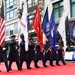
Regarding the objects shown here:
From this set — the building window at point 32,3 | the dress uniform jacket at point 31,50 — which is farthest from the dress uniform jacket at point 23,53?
the building window at point 32,3

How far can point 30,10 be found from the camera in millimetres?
40188

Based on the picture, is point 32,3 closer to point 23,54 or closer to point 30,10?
point 30,10

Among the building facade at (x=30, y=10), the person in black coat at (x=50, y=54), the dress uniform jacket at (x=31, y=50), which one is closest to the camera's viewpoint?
the dress uniform jacket at (x=31, y=50)

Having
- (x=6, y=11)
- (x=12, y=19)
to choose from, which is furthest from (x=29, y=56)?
(x=6, y=11)

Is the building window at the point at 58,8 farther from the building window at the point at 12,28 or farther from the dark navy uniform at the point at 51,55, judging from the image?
the dark navy uniform at the point at 51,55

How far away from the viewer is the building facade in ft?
107

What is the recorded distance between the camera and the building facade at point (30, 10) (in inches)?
1288

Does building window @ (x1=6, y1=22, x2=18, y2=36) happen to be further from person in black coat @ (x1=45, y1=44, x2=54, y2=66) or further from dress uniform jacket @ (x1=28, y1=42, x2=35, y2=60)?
dress uniform jacket @ (x1=28, y1=42, x2=35, y2=60)

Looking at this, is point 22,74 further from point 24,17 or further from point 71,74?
point 24,17

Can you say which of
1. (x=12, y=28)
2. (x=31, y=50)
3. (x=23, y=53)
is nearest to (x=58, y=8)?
(x=12, y=28)

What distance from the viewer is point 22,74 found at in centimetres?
1141

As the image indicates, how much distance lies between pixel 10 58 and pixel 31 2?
27745mm

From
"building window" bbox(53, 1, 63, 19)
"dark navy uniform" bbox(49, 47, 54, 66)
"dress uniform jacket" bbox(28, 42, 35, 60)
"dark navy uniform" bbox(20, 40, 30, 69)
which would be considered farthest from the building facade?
"dark navy uniform" bbox(20, 40, 30, 69)

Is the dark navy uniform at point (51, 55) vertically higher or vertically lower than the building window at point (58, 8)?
lower
